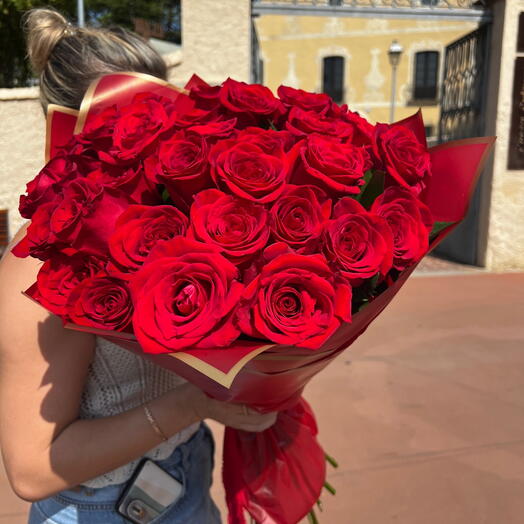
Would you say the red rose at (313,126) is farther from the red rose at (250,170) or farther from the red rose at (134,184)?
the red rose at (134,184)

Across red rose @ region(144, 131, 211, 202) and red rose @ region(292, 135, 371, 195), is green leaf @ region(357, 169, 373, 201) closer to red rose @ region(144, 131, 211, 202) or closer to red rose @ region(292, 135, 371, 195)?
red rose @ region(292, 135, 371, 195)

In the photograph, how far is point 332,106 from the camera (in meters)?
1.07

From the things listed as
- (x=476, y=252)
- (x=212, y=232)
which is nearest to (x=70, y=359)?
(x=212, y=232)

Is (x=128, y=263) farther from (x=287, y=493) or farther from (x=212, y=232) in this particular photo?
(x=287, y=493)

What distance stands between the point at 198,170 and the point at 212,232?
12 centimetres

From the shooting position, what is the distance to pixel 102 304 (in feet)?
2.48

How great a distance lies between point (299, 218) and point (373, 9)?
6.84 metres

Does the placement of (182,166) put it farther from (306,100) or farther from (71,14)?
(71,14)

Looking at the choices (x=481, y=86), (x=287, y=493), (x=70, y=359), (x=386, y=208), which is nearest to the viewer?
(x=386, y=208)

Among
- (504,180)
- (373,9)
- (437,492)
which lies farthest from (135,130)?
(504,180)

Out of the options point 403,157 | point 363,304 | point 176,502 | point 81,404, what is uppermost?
point 403,157

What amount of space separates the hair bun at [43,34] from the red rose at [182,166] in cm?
66

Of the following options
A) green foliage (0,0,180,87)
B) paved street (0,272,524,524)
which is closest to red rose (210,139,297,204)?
paved street (0,272,524,524)

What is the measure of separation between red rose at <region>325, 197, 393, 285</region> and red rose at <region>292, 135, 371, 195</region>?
0.04 metres
